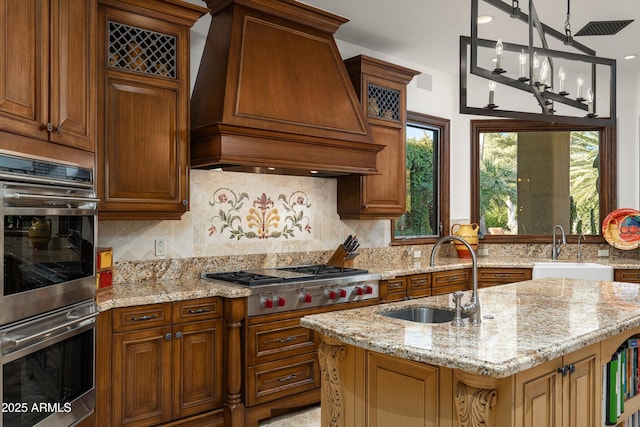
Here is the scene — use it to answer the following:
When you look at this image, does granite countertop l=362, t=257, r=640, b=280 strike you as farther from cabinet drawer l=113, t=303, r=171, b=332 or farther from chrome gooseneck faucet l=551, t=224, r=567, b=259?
cabinet drawer l=113, t=303, r=171, b=332

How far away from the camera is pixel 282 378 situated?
11.5ft

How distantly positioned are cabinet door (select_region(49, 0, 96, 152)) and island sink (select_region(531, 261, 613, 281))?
420 cm

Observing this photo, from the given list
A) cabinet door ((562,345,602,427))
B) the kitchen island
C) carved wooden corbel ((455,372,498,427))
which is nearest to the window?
the kitchen island

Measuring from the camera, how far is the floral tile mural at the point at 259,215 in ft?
12.9

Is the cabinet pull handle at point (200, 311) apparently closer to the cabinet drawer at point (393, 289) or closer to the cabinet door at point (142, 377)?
the cabinet door at point (142, 377)

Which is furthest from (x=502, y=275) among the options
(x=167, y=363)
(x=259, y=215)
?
(x=167, y=363)

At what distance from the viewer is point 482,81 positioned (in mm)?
5828

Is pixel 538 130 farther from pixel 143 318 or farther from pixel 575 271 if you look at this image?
pixel 143 318

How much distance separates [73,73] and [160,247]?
4.89ft

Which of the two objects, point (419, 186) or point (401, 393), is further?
point (419, 186)

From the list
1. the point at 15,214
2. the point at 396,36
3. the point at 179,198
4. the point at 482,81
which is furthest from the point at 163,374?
the point at 482,81

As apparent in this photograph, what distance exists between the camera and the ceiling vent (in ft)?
13.8

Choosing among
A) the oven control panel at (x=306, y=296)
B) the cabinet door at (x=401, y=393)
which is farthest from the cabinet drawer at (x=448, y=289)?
the cabinet door at (x=401, y=393)

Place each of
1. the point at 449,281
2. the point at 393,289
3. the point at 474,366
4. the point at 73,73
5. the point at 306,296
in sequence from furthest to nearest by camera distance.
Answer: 1. the point at 449,281
2. the point at 393,289
3. the point at 306,296
4. the point at 73,73
5. the point at 474,366
